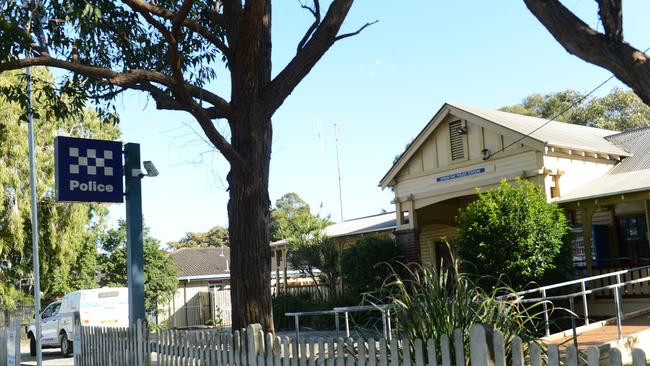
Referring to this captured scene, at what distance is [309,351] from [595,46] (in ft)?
11.8

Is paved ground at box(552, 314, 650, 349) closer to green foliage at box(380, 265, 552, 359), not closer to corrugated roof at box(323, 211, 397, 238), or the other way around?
green foliage at box(380, 265, 552, 359)

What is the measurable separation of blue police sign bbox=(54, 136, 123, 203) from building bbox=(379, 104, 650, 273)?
467 inches

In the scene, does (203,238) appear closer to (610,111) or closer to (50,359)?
(610,111)

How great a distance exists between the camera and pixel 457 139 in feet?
71.4

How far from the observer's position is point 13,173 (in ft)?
92.2

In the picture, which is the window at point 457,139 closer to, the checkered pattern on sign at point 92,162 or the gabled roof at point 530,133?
the gabled roof at point 530,133

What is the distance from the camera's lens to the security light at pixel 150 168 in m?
11.0

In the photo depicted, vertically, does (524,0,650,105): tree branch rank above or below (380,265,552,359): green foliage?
above

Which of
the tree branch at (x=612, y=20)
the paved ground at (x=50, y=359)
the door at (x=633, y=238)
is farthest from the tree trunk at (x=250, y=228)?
the door at (x=633, y=238)

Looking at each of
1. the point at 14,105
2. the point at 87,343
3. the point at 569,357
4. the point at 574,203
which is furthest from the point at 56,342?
the point at 569,357

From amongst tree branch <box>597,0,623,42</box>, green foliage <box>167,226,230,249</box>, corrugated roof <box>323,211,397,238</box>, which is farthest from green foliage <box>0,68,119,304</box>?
green foliage <box>167,226,230,249</box>

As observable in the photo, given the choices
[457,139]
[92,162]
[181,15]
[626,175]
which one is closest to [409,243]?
[457,139]

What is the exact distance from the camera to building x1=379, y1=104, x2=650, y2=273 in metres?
19.0

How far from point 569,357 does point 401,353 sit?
177 cm
